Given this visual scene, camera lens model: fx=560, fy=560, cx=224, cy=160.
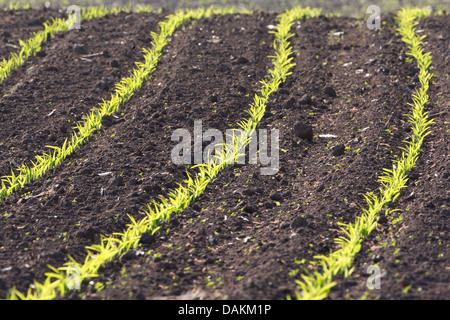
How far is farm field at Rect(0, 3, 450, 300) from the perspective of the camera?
3041mm

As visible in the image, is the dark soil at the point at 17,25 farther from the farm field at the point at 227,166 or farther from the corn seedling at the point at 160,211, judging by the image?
the corn seedling at the point at 160,211

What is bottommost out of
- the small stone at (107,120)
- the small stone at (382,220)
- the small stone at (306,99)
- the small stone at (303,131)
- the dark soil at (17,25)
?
the small stone at (382,220)

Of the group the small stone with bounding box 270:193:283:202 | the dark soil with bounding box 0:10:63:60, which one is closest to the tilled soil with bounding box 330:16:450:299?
the small stone with bounding box 270:193:283:202

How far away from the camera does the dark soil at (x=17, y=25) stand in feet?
20.3

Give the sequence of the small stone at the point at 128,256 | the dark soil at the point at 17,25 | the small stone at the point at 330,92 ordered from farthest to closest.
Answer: the dark soil at the point at 17,25
the small stone at the point at 330,92
the small stone at the point at 128,256

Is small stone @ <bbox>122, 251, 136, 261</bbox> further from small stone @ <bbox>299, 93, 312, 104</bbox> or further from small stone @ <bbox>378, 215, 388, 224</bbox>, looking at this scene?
small stone @ <bbox>299, 93, 312, 104</bbox>

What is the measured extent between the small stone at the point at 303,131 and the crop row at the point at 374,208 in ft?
2.35

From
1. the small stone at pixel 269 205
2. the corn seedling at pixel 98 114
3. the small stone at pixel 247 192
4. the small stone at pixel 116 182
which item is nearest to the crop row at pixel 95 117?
the corn seedling at pixel 98 114

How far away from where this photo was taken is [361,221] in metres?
3.34

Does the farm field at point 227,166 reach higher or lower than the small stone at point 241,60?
lower

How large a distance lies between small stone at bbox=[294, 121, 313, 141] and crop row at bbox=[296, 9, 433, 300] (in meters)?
0.72

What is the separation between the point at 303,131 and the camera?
175 inches
